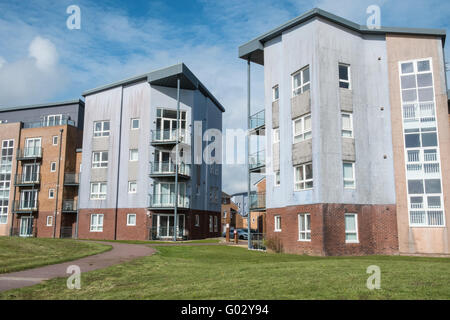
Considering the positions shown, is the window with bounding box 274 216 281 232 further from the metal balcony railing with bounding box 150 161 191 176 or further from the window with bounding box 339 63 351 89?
the metal balcony railing with bounding box 150 161 191 176

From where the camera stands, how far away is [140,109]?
34125 mm

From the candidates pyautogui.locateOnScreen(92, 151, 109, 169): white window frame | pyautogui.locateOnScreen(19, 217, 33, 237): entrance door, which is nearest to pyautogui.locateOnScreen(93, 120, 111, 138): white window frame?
pyautogui.locateOnScreen(92, 151, 109, 169): white window frame

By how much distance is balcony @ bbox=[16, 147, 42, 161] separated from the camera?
125 feet

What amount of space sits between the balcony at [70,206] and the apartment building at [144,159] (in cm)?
172

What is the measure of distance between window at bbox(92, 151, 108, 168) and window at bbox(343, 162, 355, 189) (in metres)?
21.8

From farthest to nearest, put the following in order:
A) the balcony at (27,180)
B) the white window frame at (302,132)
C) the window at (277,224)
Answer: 1. the balcony at (27,180)
2. the window at (277,224)
3. the white window frame at (302,132)

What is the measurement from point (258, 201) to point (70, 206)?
19610mm

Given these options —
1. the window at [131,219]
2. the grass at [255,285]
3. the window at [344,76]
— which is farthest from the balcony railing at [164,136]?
the grass at [255,285]

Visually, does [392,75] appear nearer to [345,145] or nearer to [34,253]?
[345,145]

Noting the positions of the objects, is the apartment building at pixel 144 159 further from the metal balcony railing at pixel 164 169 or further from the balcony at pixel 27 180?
the balcony at pixel 27 180

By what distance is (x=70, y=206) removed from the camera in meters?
36.4

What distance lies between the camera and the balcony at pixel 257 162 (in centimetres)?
2486
